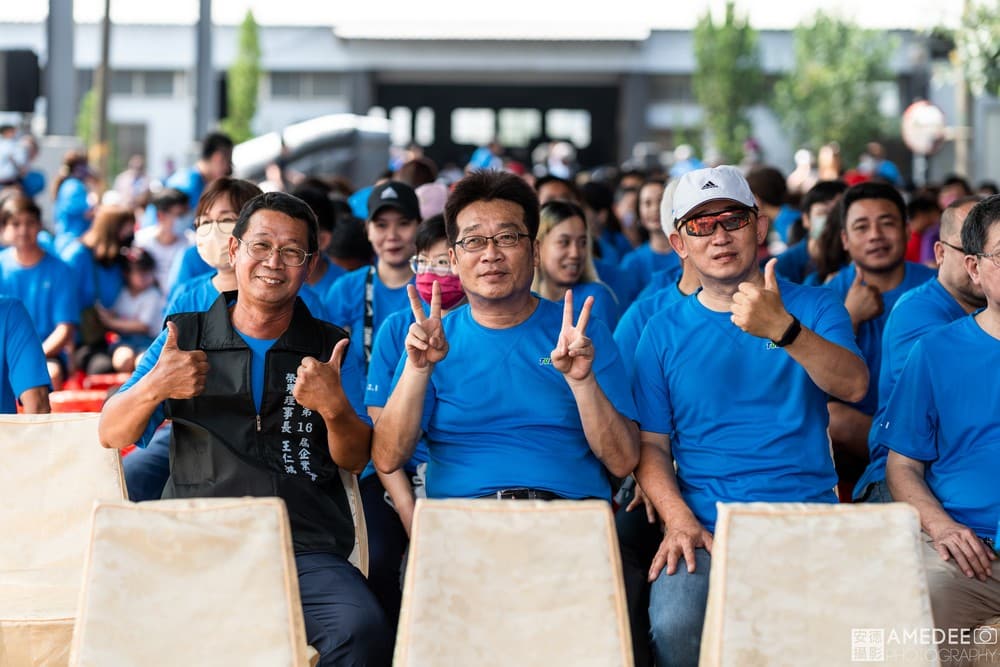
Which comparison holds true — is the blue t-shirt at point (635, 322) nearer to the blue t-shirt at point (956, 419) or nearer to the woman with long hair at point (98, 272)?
the blue t-shirt at point (956, 419)

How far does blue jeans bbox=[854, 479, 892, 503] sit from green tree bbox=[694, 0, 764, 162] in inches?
1413

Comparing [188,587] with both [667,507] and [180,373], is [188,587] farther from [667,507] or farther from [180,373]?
[667,507]

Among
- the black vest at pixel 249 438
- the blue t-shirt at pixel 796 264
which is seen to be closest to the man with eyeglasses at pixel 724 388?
the black vest at pixel 249 438

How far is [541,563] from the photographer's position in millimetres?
2596

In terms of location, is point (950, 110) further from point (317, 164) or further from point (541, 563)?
point (541, 563)

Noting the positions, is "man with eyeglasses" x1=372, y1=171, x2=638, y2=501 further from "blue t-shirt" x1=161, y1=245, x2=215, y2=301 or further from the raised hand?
"blue t-shirt" x1=161, y1=245, x2=215, y2=301

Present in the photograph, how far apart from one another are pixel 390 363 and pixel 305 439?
0.41 meters

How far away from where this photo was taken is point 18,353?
430 centimetres

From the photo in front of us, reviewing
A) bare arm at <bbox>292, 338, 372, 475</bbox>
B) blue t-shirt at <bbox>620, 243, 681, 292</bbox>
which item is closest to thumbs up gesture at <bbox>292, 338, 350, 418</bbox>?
bare arm at <bbox>292, 338, 372, 475</bbox>

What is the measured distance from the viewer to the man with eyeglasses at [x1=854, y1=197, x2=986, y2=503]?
13.8 ft

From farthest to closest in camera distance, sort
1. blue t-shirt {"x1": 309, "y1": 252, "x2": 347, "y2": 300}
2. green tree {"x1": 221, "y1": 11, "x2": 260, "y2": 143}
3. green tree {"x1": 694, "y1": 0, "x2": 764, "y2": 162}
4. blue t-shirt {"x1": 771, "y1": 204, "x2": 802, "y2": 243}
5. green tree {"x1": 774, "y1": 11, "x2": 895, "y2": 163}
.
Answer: green tree {"x1": 221, "y1": 11, "x2": 260, "y2": 143}
green tree {"x1": 694, "y1": 0, "x2": 764, "y2": 162}
green tree {"x1": 774, "y1": 11, "x2": 895, "y2": 163}
blue t-shirt {"x1": 771, "y1": 204, "x2": 802, "y2": 243}
blue t-shirt {"x1": 309, "y1": 252, "x2": 347, "y2": 300}

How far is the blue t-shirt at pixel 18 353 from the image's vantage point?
4293mm

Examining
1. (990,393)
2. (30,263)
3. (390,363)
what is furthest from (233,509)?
(30,263)

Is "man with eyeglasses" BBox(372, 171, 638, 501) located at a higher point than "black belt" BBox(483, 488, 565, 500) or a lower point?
higher
